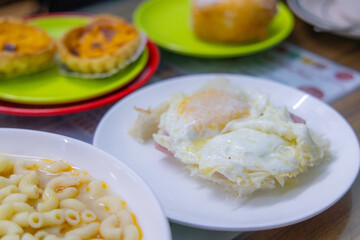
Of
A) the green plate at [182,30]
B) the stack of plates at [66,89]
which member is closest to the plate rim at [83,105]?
the stack of plates at [66,89]

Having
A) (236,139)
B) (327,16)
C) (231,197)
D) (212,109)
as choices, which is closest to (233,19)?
(327,16)

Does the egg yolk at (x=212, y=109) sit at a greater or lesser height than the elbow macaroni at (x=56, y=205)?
lesser

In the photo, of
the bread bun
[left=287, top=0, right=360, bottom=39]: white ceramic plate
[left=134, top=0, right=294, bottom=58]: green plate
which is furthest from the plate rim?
[left=287, top=0, right=360, bottom=39]: white ceramic plate

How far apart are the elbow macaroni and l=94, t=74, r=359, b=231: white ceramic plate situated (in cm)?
16

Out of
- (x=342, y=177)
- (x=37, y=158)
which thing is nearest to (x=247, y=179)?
(x=342, y=177)

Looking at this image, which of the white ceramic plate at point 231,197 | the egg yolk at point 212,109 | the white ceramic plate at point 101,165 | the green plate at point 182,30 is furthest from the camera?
the green plate at point 182,30

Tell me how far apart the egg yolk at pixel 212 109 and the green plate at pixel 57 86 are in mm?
382

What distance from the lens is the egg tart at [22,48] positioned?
4.84 ft

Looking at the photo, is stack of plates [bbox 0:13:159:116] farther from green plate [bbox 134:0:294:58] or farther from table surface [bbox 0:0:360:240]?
table surface [bbox 0:0:360:240]

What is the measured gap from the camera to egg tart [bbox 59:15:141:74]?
1.52 metres

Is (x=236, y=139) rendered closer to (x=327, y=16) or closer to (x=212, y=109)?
(x=212, y=109)

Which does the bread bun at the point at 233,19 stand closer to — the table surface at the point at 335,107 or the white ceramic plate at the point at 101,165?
the table surface at the point at 335,107

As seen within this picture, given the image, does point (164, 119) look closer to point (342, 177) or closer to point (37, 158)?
point (37, 158)

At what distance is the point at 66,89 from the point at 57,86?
46 mm
